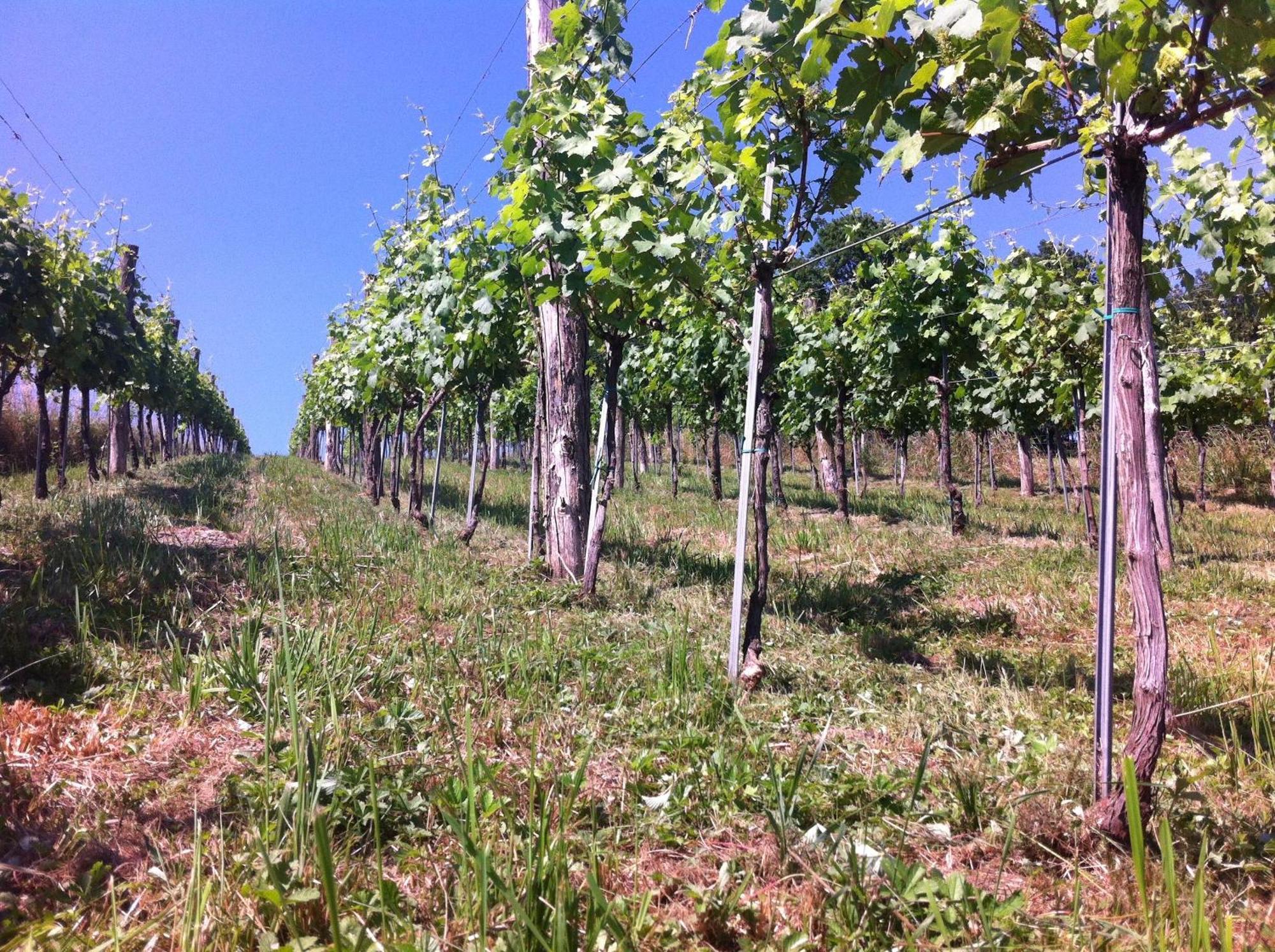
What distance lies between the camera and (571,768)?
2520 mm

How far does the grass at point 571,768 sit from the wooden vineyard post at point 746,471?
6.7 inches

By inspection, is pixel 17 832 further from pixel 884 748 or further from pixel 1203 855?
pixel 1203 855

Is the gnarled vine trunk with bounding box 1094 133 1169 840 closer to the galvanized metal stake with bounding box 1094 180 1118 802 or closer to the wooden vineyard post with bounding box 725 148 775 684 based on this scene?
the galvanized metal stake with bounding box 1094 180 1118 802

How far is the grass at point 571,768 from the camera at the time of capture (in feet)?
5.49

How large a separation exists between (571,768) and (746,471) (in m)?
1.86

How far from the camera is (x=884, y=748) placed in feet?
9.12

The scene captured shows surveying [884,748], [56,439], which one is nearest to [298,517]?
[884,748]

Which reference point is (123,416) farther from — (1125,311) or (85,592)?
(1125,311)

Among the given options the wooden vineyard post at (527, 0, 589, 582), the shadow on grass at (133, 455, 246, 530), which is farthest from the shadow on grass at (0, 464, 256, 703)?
the wooden vineyard post at (527, 0, 589, 582)

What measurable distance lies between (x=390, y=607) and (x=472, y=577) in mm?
1182

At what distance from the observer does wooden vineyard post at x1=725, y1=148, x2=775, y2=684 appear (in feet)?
12.0

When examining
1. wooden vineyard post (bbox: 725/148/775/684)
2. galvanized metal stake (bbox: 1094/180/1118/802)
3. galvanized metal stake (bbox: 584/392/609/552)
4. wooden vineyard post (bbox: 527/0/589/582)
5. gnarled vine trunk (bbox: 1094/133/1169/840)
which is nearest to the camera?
gnarled vine trunk (bbox: 1094/133/1169/840)

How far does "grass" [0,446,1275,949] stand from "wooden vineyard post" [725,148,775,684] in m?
0.17

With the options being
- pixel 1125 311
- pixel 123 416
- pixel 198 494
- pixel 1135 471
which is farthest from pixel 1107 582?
pixel 123 416
